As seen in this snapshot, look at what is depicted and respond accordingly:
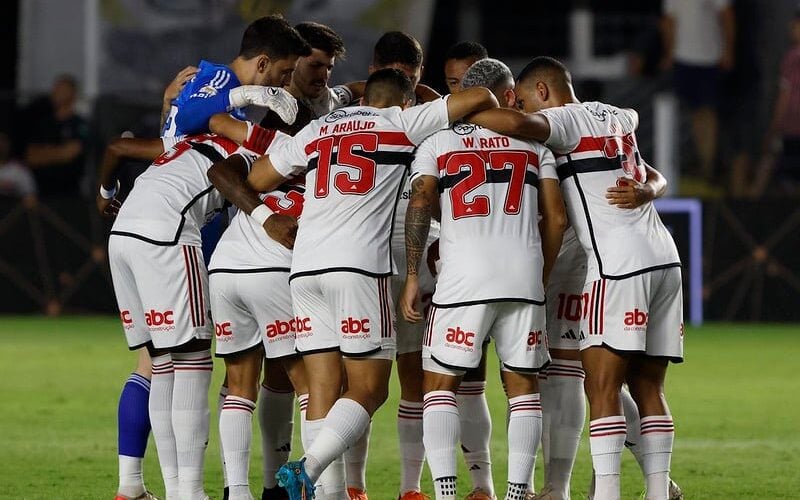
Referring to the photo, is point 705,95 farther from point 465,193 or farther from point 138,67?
point 465,193

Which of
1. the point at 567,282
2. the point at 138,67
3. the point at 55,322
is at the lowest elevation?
the point at 55,322

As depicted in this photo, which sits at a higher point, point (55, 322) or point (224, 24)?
point (224, 24)

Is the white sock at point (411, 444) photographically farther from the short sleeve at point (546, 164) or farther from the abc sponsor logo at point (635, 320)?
the short sleeve at point (546, 164)

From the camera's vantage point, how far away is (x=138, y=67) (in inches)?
744

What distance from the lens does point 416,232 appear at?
6.49 metres

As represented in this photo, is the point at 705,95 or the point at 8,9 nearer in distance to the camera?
the point at 705,95

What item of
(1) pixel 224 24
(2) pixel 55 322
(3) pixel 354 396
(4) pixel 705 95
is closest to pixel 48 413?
(3) pixel 354 396

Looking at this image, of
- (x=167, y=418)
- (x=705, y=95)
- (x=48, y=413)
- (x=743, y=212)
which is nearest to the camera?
(x=167, y=418)

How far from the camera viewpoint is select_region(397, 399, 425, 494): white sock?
717 cm

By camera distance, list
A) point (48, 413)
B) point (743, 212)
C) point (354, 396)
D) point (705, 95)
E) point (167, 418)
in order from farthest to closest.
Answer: point (705, 95)
point (743, 212)
point (48, 413)
point (167, 418)
point (354, 396)

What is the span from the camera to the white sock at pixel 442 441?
6383mm

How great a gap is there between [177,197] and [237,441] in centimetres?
123

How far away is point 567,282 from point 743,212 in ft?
36.7

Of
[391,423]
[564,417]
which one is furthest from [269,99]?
[391,423]
